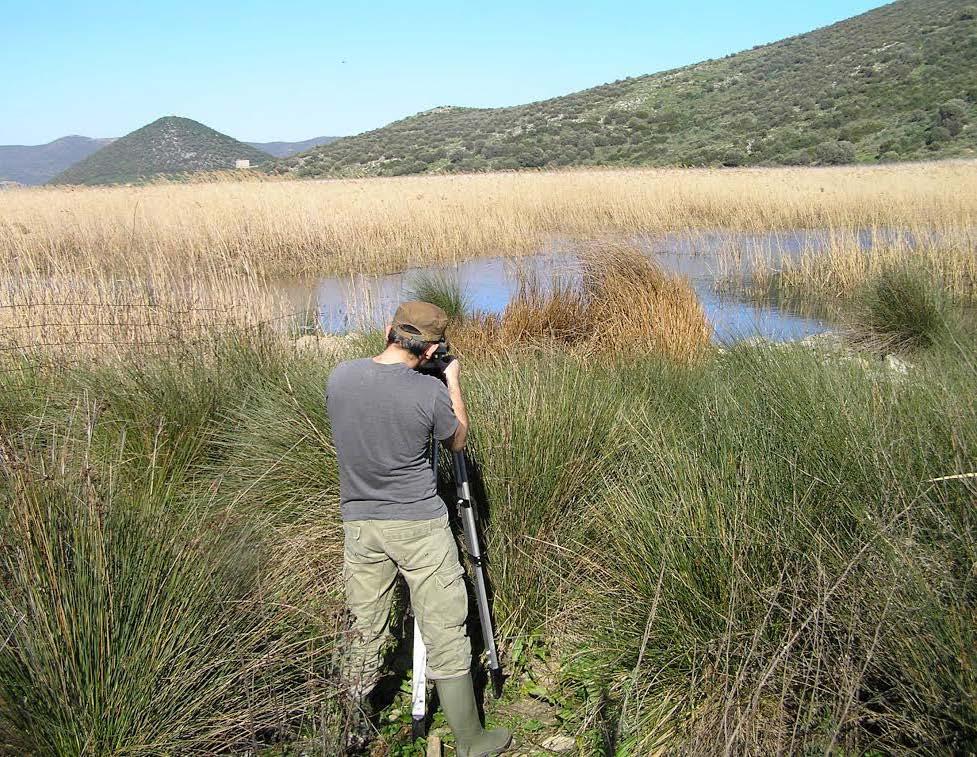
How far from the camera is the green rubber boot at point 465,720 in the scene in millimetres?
3080

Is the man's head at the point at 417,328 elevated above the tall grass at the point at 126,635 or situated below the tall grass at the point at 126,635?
above

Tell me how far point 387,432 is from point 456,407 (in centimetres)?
29

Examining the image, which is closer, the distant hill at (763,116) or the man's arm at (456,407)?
the man's arm at (456,407)

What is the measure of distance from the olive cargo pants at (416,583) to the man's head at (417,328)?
662 millimetres

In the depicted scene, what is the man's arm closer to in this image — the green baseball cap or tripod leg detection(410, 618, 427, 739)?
the green baseball cap

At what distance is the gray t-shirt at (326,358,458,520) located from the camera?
2.93 m

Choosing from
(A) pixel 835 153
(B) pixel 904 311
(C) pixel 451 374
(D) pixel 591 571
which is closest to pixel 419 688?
(D) pixel 591 571

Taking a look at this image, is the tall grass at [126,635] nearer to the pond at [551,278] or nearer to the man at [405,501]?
the man at [405,501]

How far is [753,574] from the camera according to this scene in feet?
9.41

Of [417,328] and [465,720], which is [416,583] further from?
[417,328]

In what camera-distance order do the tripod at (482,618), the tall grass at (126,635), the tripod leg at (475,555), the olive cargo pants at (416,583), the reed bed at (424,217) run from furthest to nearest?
the reed bed at (424,217)
the tripod leg at (475,555)
the tripod at (482,618)
the olive cargo pants at (416,583)
the tall grass at (126,635)

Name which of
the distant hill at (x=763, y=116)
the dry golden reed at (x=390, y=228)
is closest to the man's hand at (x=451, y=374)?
the dry golden reed at (x=390, y=228)

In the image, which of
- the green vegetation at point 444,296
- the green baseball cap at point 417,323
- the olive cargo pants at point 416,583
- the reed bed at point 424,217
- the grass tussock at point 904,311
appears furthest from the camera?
the reed bed at point 424,217

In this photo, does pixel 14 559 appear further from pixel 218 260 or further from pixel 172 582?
pixel 218 260
